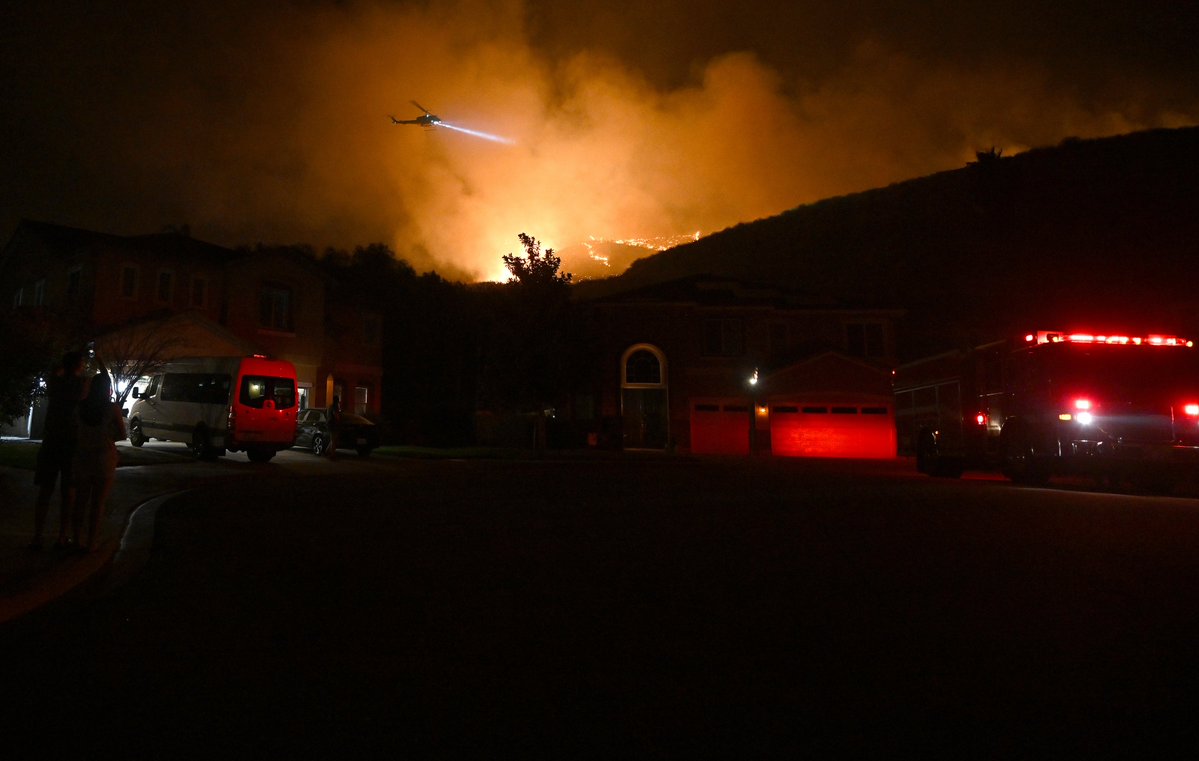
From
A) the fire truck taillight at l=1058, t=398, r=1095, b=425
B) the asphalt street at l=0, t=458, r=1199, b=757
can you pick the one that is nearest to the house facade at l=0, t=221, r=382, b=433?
the asphalt street at l=0, t=458, r=1199, b=757

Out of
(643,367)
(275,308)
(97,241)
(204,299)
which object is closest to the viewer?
(97,241)

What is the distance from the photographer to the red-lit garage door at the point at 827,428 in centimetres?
3362

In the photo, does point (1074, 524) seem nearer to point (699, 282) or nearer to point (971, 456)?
point (971, 456)

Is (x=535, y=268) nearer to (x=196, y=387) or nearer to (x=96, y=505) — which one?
(x=196, y=387)

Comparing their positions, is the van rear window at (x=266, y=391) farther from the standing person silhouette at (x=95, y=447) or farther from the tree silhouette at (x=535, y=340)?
the standing person silhouette at (x=95, y=447)

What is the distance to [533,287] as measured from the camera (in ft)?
100

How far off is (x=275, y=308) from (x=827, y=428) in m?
22.1

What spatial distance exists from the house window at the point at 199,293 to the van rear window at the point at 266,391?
37.5 ft

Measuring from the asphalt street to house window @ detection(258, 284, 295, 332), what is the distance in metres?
23.8

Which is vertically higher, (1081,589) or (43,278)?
(43,278)

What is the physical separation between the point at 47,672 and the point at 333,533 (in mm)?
4741

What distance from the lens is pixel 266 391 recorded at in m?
20.2

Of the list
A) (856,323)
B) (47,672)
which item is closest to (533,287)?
(856,323)

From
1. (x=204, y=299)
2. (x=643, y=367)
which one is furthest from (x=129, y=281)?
(x=643, y=367)
